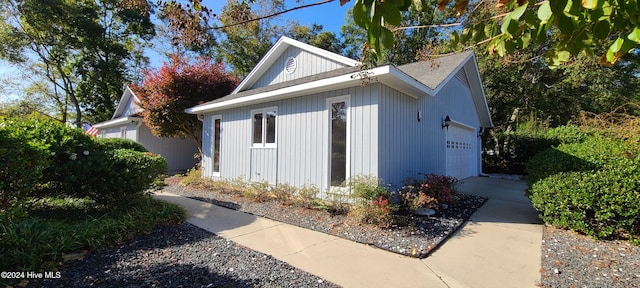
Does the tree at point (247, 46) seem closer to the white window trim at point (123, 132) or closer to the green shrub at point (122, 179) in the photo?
the white window trim at point (123, 132)

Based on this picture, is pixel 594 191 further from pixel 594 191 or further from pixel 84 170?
pixel 84 170

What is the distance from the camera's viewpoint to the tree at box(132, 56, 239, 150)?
1091cm

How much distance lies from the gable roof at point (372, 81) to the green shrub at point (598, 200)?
3019 mm

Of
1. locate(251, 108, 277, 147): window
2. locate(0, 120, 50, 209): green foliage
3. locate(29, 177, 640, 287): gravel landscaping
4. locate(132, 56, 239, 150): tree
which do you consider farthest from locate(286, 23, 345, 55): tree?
locate(0, 120, 50, 209): green foliage

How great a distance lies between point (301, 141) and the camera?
720 centimetres

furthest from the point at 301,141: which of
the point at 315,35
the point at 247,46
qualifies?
the point at 315,35

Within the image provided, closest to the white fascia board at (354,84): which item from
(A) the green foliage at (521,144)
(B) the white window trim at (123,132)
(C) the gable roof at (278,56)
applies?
(C) the gable roof at (278,56)

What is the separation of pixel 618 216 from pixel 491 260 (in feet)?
7.93

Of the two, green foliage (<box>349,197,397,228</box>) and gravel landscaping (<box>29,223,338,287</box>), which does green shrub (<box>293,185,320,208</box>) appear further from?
gravel landscaping (<box>29,223,338,287</box>)

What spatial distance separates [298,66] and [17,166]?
656 centimetres

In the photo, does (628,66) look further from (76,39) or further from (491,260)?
(76,39)

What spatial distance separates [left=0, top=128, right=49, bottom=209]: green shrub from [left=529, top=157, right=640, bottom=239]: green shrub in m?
8.17

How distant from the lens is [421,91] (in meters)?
6.57

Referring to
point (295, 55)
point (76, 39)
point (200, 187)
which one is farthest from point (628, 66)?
point (76, 39)
